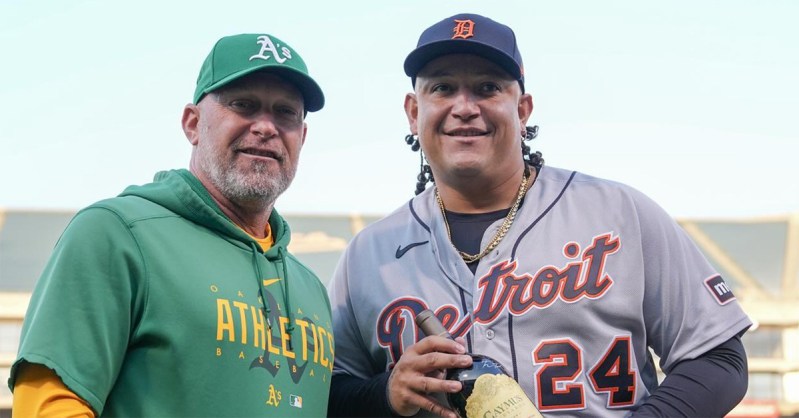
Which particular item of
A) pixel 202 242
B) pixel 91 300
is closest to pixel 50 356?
pixel 91 300

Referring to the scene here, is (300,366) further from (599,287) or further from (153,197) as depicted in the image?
(599,287)

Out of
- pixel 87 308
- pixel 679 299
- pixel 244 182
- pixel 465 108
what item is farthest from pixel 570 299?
pixel 87 308

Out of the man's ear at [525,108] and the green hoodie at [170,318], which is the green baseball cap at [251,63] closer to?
the green hoodie at [170,318]

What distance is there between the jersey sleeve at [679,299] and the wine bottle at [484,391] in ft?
2.30

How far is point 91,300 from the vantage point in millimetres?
2736

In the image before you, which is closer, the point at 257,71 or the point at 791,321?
the point at 257,71

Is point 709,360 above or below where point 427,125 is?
below

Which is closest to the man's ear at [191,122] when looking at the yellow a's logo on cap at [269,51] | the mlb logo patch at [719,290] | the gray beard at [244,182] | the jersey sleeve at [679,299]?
the gray beard at [244,182]

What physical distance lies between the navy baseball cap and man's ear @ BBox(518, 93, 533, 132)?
15 centimetres

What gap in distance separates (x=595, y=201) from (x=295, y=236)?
18429 millimetres

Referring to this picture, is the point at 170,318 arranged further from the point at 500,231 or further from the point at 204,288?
the point at 500,231

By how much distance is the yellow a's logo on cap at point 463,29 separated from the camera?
3.79m

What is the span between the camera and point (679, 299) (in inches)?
143

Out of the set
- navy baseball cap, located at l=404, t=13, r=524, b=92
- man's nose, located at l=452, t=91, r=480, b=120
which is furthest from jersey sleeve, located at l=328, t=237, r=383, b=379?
navy baseball cap, located at l=404, t=13, r=524, b=92
